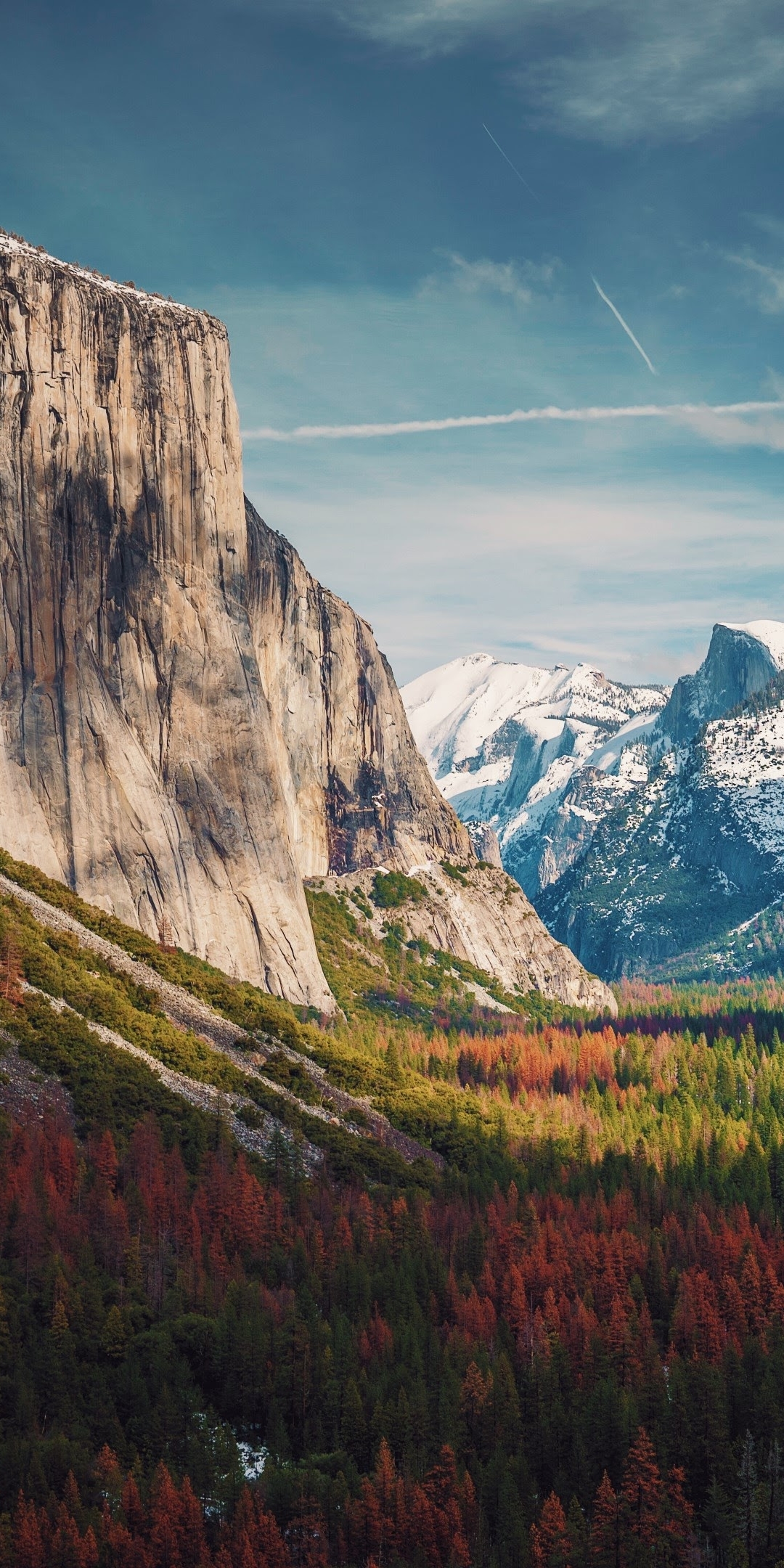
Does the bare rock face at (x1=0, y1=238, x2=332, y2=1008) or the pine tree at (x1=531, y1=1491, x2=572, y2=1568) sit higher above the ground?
the bare rock face at (x1=0, y1=238, x2=332, y2=1008)

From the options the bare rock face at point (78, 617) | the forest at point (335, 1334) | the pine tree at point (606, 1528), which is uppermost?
the bare rock face at point (78, 617)

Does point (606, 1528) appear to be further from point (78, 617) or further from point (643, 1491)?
point (78, 617)

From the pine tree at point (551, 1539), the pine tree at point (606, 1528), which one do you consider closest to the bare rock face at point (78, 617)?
the pine tree at point (606, 1528)

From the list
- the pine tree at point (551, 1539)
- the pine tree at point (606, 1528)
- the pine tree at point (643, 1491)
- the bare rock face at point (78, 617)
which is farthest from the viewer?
the bare rock face at point (78, 617)

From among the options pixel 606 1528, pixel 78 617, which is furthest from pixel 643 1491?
pixel 78 617

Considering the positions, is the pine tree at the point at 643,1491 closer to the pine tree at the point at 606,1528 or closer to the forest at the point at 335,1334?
the forest at the point at 335,1334

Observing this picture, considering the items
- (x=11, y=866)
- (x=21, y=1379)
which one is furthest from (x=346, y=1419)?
(x=11, y=866)

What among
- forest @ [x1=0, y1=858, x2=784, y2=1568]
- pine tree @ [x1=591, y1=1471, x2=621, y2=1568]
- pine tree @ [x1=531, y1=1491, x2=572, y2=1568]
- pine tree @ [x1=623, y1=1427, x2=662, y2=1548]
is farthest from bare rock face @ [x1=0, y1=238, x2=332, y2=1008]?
pine tree @ [x1=531, y1=1491, x2=572, y2=1568]

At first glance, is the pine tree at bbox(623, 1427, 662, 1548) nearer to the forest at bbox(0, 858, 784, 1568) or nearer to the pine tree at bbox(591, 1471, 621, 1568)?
the forest at bbox(0, 858, 784, 1568)

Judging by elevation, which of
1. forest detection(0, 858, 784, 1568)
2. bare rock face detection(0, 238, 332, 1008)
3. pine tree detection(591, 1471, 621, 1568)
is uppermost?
bare rock face detection(0, 238, 332, 1008)
